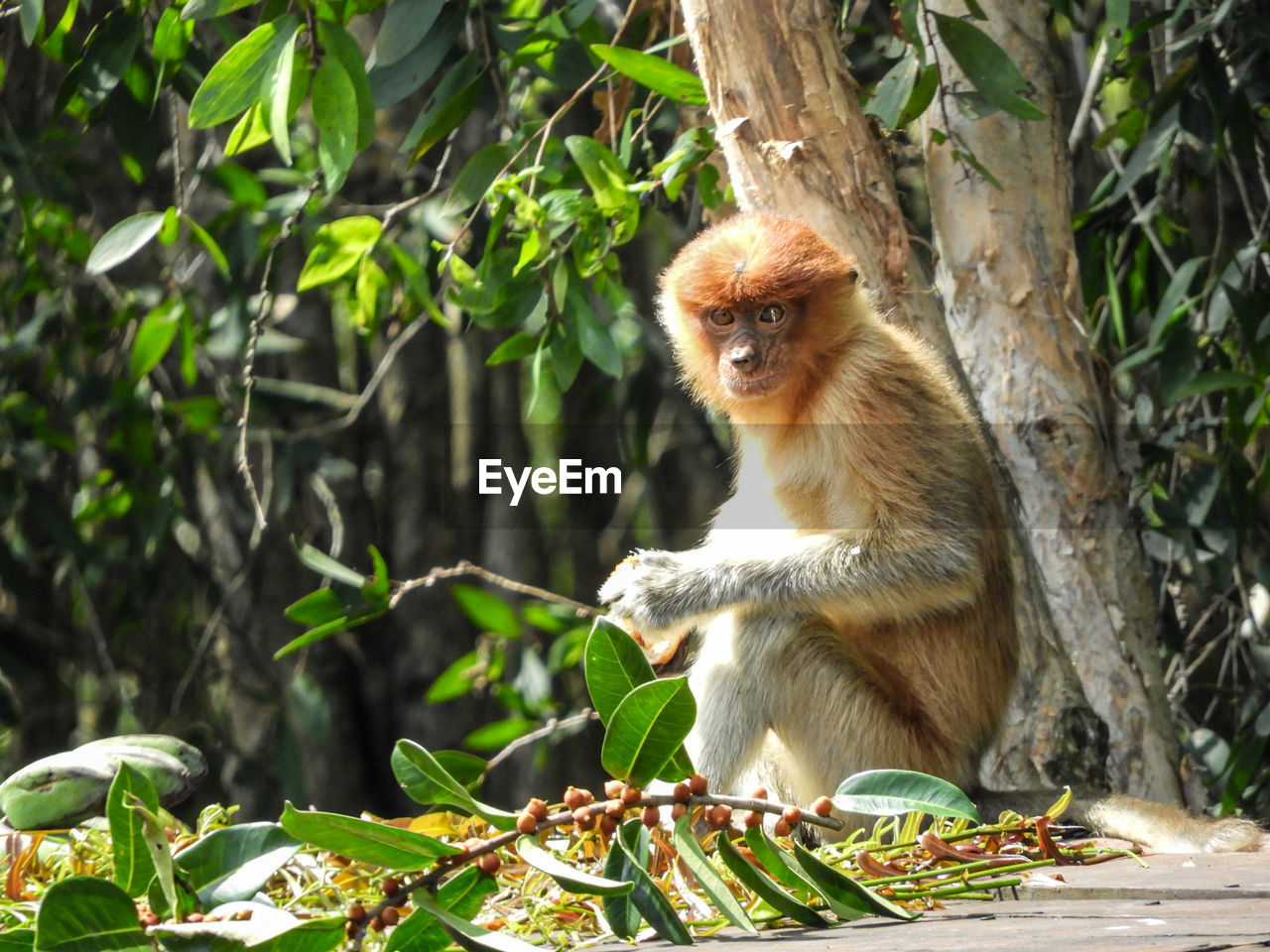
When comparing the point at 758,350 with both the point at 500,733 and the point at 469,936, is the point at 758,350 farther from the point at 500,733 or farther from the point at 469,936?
the point at 500,733

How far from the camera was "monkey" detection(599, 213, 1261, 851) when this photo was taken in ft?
11.1

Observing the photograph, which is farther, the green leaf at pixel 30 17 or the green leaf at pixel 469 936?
the green leaf at pixel 30 17

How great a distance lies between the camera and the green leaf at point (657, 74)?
363 cm

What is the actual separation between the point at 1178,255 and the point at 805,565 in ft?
9.45

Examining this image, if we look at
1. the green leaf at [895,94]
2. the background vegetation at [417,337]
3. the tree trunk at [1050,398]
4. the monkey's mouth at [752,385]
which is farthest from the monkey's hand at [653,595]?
the green leaf at [895,94]

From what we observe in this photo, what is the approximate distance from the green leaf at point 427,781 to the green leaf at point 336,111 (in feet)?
5.69

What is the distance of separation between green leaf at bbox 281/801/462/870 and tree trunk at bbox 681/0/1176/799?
251 cm

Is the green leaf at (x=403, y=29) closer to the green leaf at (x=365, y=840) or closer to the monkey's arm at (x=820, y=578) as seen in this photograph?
the monkey's arm at (x=820, y=578)

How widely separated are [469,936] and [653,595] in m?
2.09

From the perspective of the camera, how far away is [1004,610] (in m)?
3.61

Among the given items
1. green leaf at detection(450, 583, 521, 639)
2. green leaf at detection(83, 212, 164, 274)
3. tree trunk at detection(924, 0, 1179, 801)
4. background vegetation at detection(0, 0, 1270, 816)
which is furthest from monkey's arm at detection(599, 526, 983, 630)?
green leaf at detection(450, 583, 521, 639)

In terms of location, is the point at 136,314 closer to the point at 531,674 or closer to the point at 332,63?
the point at 531,674

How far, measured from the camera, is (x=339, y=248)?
4266 mm

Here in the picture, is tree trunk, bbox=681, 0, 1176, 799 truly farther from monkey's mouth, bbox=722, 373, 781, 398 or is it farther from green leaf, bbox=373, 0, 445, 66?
green leaf, bbox=373, 0, 445, 66
